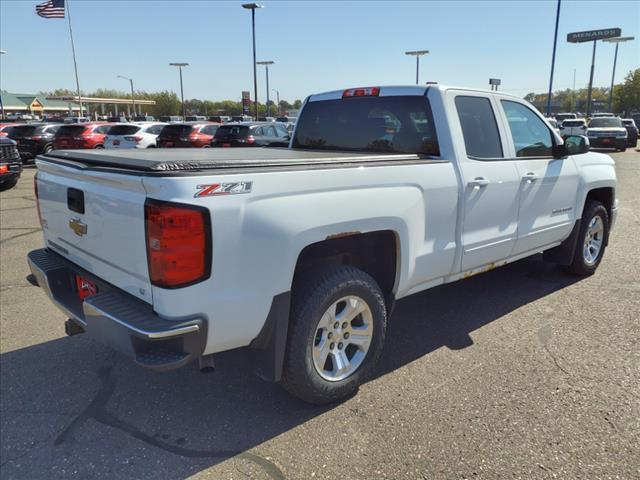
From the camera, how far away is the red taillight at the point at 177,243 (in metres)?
2.21

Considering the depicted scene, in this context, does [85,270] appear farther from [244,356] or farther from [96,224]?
[244,356]

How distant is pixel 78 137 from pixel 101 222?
17.4m

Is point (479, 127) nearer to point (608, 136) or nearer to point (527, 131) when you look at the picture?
point (527, 131)

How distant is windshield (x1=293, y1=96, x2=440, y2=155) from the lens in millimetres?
3764

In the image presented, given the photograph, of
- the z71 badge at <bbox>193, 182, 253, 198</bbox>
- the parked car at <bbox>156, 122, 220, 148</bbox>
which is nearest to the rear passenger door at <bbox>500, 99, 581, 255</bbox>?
the z71 badge at <bbox>193, 182, 253, 198</bbox>

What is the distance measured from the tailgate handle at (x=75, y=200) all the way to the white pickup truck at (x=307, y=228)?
2cm

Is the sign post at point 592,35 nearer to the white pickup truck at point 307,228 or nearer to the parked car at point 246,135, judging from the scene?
the parked car at point 246,135

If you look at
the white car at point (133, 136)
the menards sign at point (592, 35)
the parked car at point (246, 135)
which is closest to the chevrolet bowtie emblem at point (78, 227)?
the parked car at point (246, 135)

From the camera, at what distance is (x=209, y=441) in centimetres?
276

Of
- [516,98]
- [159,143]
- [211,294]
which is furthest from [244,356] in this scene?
[159,143]

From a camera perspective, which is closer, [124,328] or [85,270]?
[124,328]

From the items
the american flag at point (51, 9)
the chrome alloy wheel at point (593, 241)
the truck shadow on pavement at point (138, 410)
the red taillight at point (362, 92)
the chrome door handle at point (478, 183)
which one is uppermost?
the american flag at point (51, 9)

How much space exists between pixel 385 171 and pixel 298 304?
97cm

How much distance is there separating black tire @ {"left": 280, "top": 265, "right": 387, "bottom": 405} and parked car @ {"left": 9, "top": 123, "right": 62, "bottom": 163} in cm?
1907
